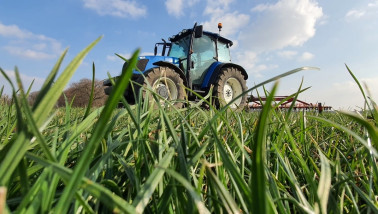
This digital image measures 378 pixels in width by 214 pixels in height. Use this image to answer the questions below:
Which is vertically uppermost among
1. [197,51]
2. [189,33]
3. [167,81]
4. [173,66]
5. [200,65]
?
[189,33]

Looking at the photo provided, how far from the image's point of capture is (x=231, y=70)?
5969 millimetres

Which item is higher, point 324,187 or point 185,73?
point 185,73

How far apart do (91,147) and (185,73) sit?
5.30 meters

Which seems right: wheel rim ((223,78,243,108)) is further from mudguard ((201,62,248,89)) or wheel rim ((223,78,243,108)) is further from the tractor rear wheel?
mudguard ((201,62,248,89))

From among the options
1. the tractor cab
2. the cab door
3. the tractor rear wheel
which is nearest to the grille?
the tractor cab

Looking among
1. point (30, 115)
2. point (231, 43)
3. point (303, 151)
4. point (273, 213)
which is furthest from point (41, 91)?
point (231, 43)

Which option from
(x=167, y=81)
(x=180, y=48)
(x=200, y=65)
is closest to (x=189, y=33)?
(x=180, y=48)

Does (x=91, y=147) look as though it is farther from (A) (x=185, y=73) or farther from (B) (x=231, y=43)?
Result: (B) (x=231, y=43)

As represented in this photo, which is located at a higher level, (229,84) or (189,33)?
(189,33)

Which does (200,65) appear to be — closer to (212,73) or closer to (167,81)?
(212,73)


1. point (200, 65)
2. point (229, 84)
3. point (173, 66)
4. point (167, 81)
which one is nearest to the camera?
point (167, 81)

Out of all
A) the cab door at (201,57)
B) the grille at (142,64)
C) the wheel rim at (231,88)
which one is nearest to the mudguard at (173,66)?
the grille at (142,64)

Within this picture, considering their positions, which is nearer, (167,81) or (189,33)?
(167,81)

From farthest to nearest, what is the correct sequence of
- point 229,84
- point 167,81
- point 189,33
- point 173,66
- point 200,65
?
point 229,84
point 200,65
point 189,33
point 173,66
point 167,81
